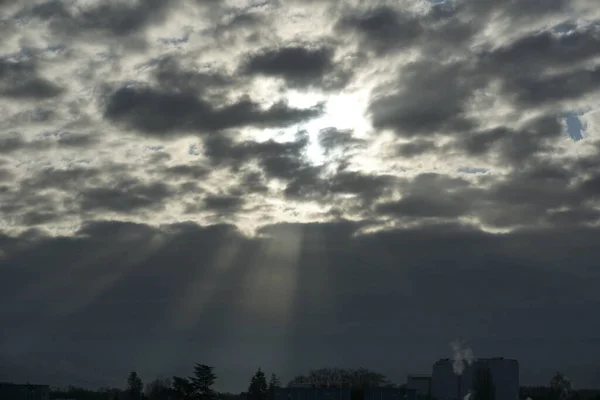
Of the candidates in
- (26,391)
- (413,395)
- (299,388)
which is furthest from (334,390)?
(26,391)

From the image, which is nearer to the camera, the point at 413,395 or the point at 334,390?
the point at 334,390

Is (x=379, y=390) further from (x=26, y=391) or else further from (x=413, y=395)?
(x=26, y=391)

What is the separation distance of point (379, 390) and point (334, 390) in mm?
10489

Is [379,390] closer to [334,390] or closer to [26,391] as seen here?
[334,390]

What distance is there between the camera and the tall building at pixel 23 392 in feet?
555

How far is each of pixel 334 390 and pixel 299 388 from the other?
8303 mm

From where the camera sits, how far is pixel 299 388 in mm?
172250

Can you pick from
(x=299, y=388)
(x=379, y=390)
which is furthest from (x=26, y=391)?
(x=379, y=390)

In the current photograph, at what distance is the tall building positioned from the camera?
169250 mm

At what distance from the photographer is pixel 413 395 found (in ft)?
601

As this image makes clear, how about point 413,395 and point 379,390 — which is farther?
point 413,395

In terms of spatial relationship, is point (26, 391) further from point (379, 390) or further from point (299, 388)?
point (379, 390)

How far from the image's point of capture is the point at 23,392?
172875mm

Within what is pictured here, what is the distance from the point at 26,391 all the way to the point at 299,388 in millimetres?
59477
